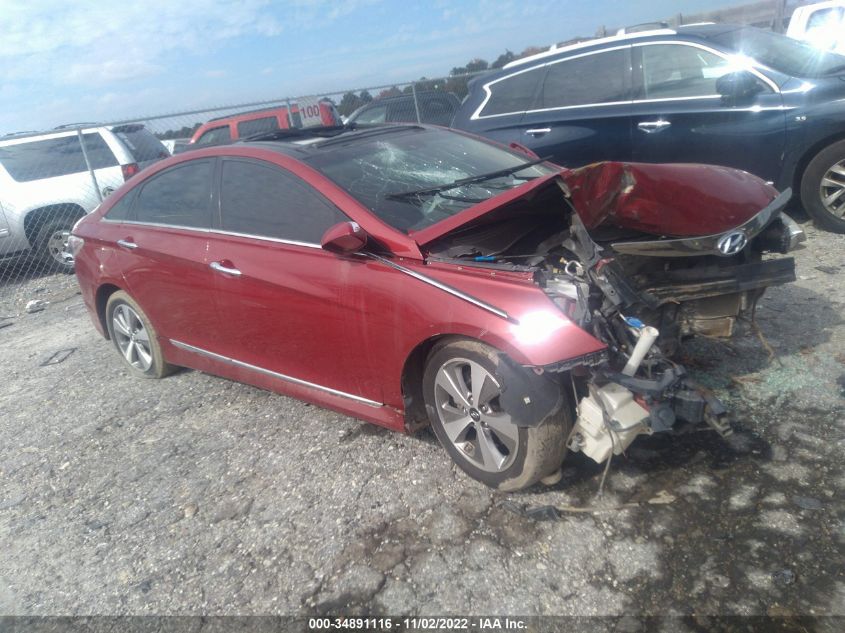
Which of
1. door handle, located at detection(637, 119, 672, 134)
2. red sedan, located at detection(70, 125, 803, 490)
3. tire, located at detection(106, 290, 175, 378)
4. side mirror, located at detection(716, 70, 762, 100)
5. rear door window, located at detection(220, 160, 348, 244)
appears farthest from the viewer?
door handle, located at detection(637, 119, 672, 134)

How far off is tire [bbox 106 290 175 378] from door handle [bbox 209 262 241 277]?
1.19 m

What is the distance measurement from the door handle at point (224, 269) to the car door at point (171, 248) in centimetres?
9

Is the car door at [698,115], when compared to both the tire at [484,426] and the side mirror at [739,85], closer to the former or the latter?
the side mirror at [739,85]

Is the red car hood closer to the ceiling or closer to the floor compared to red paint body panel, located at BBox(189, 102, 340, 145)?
closer to the floor

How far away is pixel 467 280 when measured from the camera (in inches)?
115

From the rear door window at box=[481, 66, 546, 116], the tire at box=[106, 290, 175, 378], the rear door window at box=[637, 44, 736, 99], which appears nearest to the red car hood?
the tire at box=[106, 290, 175, 378]

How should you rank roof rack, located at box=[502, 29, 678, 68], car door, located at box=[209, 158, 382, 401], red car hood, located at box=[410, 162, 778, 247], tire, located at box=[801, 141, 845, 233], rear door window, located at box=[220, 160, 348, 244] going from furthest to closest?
roof rack, located at box=[502, 29, 678, 68]
tire, located at box=[801, 141, 845, 233]
rear door window, located at box=[220, 160, 348, 244]
car door, located at box=[209, 158, 382, 401]
red car hood, located at box=[410, 162, 778, 247]

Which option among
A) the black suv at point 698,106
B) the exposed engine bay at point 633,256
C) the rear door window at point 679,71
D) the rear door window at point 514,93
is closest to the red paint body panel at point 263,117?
the rear door window at point 514,93

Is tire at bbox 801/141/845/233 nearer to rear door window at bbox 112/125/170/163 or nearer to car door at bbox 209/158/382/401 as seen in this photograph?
car door at bbox 209/158/382/401

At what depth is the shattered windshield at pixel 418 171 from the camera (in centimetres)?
346

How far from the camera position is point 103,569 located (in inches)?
123

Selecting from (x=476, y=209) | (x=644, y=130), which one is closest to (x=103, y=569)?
(x=476, y=209)

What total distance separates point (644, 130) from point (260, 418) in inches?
176

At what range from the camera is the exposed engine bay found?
9.41 ft
